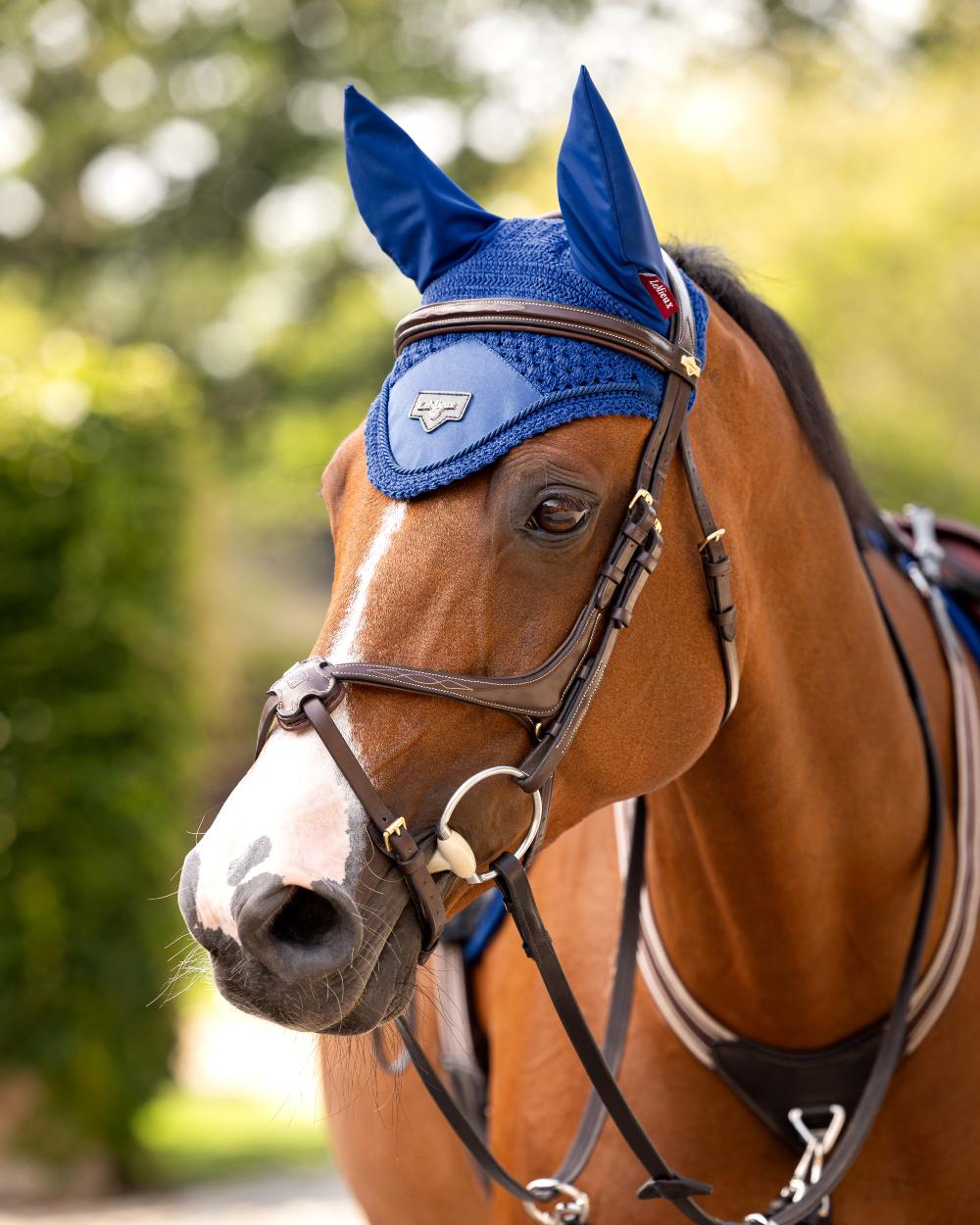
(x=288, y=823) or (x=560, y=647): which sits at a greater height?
(x=560, y=647)

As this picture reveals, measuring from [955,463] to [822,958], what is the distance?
15.7 meters

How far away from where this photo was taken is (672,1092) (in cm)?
214

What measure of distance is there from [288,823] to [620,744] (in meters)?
0.50

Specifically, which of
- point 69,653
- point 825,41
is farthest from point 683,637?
point 825,41

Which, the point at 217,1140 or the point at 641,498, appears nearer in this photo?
the point at 641,498

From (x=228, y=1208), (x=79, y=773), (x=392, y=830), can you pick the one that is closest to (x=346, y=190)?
(x=79, y=773)

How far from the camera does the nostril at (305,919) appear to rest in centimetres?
151

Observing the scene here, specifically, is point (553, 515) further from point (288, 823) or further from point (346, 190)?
point (346, 190)

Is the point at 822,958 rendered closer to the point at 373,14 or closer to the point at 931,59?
the point at 931,59

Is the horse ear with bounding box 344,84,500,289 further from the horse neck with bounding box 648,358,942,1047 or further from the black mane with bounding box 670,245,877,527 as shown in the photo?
the horse neck with bounding box 648,358,942,1047

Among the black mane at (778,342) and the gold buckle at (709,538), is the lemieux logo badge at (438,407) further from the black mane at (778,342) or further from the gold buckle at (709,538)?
the black mane at (778,342)

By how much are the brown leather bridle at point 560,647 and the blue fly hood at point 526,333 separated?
0.08ft

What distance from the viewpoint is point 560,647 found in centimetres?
166

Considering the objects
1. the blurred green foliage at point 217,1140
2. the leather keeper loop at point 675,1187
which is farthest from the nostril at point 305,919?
the blurred green foliage at point 217,1140
